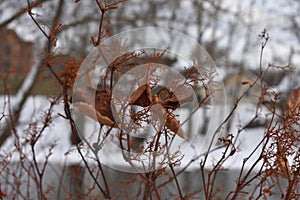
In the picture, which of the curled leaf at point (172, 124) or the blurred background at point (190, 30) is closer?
the curled leaf at point (172, 124)

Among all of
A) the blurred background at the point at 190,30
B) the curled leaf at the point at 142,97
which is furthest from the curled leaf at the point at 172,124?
the blurred background at the point at 190,30

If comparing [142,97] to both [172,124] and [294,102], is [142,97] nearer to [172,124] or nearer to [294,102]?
[172,124]

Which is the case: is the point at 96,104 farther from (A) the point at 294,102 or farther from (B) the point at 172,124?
(A) the point at 294,102

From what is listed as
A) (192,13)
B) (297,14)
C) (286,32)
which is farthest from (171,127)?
(286,32)

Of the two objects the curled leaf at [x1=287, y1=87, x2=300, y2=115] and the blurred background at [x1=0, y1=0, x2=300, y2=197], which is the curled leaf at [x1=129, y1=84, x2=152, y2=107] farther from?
the blurred background at [x1=0, y1=0, x2=300, y2=197]

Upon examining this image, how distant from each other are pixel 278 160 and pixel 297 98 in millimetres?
58

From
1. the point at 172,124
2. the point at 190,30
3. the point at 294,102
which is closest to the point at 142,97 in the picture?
the point at 172,124

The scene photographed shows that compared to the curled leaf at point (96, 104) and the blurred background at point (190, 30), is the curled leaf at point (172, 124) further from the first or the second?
the blurred background at point (190, 30)

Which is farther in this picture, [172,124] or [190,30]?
[190,30]

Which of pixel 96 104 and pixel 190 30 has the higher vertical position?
pixel 190 30

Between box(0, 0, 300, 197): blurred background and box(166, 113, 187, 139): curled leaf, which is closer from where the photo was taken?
box(166, 113, 187, 139): curled leaf

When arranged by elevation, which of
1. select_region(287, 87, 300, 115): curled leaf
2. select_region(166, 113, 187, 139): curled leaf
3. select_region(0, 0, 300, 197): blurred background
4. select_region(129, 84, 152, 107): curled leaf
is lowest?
select_region(166, 113, 187, 139): curled leaf

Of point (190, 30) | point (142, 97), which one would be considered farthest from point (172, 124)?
point (190, 30)

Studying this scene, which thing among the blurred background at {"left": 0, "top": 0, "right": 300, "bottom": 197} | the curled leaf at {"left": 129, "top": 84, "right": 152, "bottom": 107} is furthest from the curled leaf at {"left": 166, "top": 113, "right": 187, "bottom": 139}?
the blurred background at {"left": 0, "top": 0, "right": 300, "bottom": 197}
